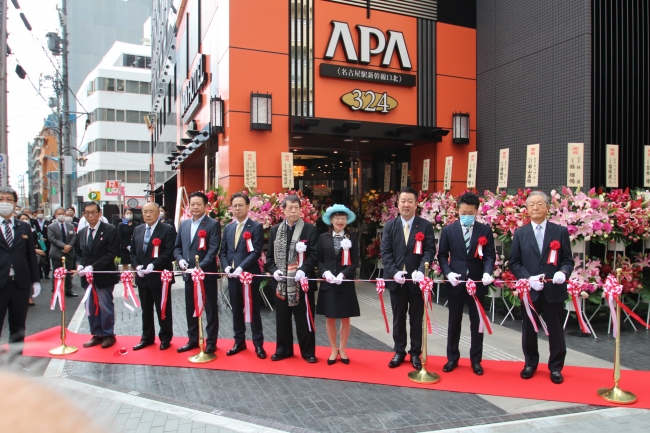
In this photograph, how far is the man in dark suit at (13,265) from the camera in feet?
18.5

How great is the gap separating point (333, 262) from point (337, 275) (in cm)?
16

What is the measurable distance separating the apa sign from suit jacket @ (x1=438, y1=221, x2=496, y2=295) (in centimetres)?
604

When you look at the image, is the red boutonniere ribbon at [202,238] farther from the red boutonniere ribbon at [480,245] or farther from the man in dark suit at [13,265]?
the red boutonniere ribbon at [480,245]

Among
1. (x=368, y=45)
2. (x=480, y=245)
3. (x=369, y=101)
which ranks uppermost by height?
(x=368, y=45)

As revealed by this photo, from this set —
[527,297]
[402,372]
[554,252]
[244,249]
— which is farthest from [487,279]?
[244,249]

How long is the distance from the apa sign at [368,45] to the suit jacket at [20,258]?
670 cm

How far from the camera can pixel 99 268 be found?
6387 millimetres

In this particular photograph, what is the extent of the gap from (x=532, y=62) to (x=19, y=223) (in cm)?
945

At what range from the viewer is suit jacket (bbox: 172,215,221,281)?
616 centimetres

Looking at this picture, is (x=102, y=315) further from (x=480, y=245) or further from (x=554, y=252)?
(x=554, y=252)

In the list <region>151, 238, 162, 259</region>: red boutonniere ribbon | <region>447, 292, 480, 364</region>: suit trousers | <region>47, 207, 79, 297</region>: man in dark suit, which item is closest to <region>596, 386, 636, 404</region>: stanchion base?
<region>447, 292, 480, 364</region>: suit trousers

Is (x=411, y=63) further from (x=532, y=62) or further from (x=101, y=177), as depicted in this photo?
(x=101, y=177)

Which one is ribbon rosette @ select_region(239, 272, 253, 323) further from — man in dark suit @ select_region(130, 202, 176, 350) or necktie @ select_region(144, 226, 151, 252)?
necktie @ select_region(144, 226, 151, 252)

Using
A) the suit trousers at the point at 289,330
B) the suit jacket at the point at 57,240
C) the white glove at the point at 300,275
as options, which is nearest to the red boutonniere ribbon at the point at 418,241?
the white glove at the point at 300,275
